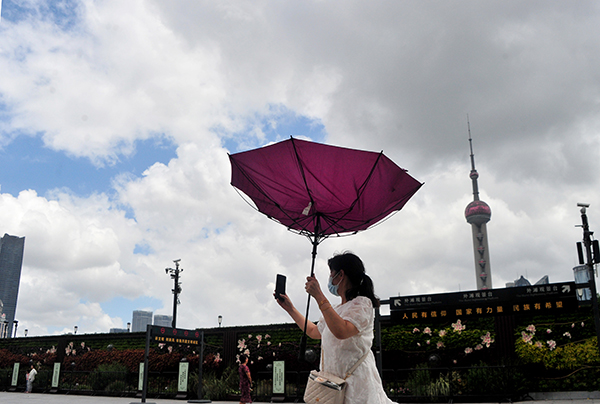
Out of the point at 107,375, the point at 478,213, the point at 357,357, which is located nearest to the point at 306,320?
the point at 357,357

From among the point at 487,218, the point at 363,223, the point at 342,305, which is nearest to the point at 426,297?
the point at 363,223

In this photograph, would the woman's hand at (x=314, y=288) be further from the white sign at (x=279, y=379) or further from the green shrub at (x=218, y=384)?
the green shrub at (x=218, y=384)

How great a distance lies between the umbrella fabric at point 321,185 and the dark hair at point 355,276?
1.35 m

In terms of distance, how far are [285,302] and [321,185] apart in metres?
1.39

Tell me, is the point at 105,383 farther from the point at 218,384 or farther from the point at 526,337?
the point at 526,337

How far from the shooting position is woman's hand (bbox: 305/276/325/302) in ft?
9.07

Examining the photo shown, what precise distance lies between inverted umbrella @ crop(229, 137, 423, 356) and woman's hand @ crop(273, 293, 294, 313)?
68cm

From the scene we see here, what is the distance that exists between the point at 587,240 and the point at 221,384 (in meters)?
14.9

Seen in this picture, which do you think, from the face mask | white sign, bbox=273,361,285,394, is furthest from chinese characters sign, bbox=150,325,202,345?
the face mask

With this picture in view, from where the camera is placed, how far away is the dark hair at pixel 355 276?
9.73 feet

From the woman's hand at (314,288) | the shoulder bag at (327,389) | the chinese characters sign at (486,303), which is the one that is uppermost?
the chinese characters sign at (486,303)

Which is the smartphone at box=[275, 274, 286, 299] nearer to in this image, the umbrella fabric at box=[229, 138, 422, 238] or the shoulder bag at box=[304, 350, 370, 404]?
the shoulder bag at box=[304, 350, 370, 404]

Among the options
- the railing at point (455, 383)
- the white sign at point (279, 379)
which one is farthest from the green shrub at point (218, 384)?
the white sign at point (279, 379)

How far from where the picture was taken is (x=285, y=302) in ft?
10.6
